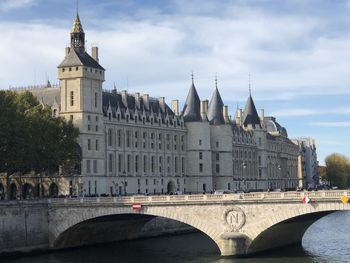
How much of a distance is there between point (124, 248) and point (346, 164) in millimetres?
130840

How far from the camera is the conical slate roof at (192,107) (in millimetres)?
121750

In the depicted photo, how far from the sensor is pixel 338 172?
7530 inches

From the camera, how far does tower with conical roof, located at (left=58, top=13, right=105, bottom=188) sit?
93875mm

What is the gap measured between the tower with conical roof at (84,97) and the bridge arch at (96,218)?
21.3 metres

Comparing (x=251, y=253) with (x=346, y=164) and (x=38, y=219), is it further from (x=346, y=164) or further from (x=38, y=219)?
(x=346, y=164)

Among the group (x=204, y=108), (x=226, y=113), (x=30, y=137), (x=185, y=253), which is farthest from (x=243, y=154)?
(x=185, y=253)

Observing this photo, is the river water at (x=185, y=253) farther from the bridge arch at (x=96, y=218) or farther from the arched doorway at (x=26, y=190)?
the arched doorway at (x=26, y=190)

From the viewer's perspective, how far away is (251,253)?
63.7m

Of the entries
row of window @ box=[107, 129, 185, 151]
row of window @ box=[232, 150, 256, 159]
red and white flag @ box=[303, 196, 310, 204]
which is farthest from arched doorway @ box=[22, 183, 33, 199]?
row of window @ box=[232, 150, 256, 159]

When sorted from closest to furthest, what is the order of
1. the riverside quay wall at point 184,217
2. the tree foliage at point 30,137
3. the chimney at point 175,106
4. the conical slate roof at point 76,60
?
the riverside quay wall at point 184,217 → the tree foliage at point 30,137 → the conical slate roof at point 76,60 → the chimney at point 175,106

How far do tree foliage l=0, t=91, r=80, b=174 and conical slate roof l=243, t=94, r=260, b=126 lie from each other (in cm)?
6296

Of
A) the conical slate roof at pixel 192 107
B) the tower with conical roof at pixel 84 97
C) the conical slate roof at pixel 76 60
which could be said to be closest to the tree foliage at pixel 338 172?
the conical slate roof at pixel 192 107

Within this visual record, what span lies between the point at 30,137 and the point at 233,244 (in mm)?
26580

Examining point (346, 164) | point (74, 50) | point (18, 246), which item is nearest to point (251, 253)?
point (18, 246)
